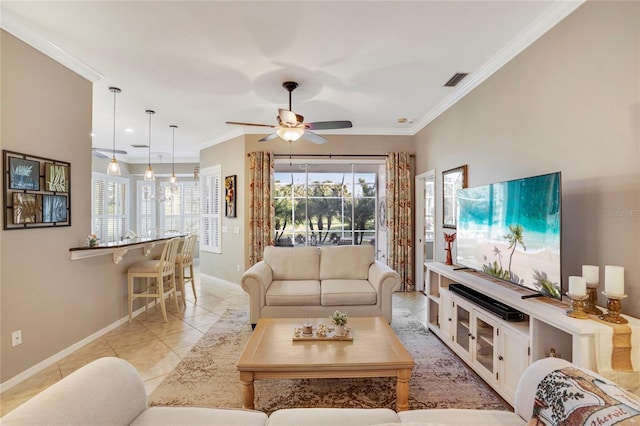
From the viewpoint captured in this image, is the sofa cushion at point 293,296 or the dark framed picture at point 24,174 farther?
the sofa cushion at point 293,296

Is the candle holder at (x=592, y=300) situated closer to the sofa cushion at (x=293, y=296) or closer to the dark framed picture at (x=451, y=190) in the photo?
the dark framed picture at (x=451, y=190)

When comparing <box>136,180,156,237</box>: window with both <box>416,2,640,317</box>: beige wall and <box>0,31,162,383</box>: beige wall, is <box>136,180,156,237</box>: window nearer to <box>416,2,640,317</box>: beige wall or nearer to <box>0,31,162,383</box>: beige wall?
<box>0,31,162,383</box>: beige wall

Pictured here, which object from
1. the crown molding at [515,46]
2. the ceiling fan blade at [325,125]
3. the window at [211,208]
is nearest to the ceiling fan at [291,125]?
the ceiling fan blade at [325,125]

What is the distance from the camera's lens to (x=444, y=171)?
421 cm

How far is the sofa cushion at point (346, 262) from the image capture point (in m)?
3.93

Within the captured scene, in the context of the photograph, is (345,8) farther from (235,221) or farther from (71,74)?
(235,221)

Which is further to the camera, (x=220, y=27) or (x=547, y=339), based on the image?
(x=220, y=27)

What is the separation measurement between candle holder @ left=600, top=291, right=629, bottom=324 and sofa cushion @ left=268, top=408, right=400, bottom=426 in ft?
4.40

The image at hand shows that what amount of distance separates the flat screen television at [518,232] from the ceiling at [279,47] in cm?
132

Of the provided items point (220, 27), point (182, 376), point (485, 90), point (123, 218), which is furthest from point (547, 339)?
point (123, 218)

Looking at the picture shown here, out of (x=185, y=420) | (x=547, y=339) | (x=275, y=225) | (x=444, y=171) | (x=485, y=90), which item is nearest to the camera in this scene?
(x=185, y=420)

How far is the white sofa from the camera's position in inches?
43.9

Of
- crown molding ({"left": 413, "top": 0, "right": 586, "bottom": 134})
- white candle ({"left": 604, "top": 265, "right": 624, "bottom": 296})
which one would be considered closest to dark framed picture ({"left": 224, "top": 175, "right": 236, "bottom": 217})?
crown molding ({"left": 413, "top": 0, "right": 586, "bottom": 134})

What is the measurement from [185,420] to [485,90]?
377cm
